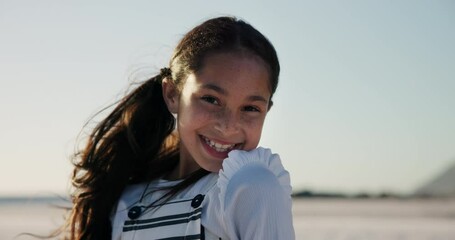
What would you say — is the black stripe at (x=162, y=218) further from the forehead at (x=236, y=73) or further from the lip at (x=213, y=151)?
the forehead at (x=236, y=73)

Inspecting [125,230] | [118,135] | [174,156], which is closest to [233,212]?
[125,230]

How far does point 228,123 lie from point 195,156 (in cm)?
22

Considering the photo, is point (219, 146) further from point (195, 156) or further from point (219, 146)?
point (195, 156)

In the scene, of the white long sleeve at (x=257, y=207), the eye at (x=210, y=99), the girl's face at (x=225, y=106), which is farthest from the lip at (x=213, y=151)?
the white long sleeve at (x=257, y=207)

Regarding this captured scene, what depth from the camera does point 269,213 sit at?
90.3 inches

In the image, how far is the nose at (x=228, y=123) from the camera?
2592 millimetres

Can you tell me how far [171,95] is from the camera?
3.04 m

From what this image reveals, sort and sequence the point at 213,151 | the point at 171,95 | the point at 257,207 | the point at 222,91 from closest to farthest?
the point at 257,207, the point at 222,91, the point at 213,151, the point at 171,95

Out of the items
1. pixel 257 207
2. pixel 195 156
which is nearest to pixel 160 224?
pixel 195 156

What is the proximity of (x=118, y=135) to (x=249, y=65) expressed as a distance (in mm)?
929

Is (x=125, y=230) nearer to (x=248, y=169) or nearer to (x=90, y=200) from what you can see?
(x=90, y=200)

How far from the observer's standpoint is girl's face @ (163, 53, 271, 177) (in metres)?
2.58

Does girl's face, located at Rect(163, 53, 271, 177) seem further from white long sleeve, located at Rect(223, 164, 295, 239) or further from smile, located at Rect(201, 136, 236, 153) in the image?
white long sleeve, located at Rect(223, 164, 295, 239)

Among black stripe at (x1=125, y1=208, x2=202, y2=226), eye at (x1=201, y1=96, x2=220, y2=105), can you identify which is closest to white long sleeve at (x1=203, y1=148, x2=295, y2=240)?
black stripe at (x1=125, y1=208, x2=202, y2=226)
